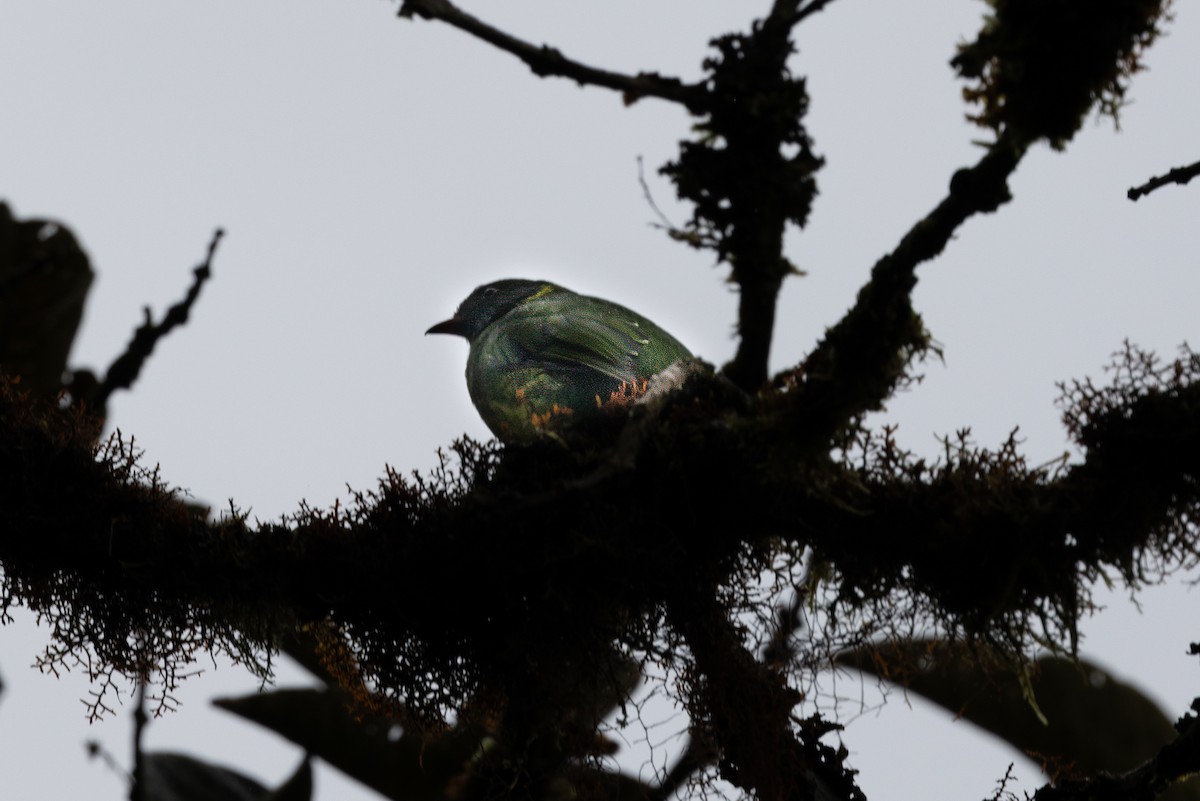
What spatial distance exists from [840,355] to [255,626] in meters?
1.45

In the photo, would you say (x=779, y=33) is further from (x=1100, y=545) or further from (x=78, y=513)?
(x=78, y=513)

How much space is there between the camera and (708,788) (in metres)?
3.01

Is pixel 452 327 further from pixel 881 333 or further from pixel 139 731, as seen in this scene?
pixel 881 333

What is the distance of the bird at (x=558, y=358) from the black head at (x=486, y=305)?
1.14 feet

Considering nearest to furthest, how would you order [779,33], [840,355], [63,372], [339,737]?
1. [779,33]
2. [840,355]
3. [339,737]
4. [63,372]

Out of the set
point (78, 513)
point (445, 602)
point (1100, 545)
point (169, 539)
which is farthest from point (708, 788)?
point (78, 513)

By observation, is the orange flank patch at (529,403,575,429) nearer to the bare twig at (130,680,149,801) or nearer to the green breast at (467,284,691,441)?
the green breast at (467,284,691,441)

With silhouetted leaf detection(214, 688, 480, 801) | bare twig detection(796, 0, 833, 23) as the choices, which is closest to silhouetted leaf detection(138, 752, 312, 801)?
silhouetted leaf detection(214, 688, 480, 801)

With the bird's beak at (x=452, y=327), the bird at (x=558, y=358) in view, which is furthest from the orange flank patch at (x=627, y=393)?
the bird's beak at (x=452, y=327)

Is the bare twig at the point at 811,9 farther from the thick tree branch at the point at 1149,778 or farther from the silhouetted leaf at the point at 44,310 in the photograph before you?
the silhouetted leaf at the point at 44,310

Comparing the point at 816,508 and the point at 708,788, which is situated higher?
the point at 816,508

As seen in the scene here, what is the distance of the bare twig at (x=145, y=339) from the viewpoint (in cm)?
417

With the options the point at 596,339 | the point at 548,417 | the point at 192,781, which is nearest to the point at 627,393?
the point at 548,417

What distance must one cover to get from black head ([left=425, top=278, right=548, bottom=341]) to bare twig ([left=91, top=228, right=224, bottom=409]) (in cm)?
82
